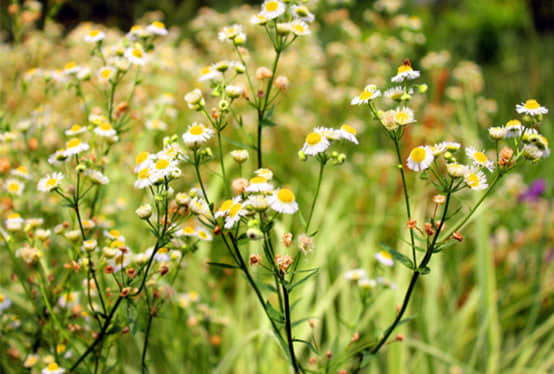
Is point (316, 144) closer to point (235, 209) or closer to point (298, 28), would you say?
point (235, 209)

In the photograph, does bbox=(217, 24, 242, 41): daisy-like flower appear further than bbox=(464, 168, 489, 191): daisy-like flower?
Yes

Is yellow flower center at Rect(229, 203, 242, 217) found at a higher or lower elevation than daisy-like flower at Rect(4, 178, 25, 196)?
lower

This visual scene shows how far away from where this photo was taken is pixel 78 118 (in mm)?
2975

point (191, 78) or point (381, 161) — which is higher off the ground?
point (191, 78)

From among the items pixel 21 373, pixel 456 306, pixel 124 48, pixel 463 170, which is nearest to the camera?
pixel 463 170

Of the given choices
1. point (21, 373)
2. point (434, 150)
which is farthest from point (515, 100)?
point (21, 373)

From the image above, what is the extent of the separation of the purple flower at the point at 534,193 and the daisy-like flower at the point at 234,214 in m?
2.34

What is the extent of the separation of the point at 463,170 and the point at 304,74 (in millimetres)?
2710

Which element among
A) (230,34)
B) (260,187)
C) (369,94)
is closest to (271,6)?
(230,34)

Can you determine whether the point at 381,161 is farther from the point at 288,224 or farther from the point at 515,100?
the point at 515,100

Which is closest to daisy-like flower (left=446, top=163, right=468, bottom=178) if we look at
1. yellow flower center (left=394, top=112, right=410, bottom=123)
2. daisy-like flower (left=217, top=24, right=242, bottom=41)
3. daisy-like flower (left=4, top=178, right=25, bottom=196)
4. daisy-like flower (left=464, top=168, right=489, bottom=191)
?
daisy-like flower (left=464, top=168, right=489, bottom=191)

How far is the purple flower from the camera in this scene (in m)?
2.49

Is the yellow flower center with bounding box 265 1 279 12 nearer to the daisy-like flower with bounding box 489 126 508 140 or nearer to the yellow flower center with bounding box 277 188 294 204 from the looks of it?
the yellow flower center with bounding box 277 188 294 204

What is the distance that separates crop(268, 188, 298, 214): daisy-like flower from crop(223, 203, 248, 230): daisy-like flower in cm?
6
